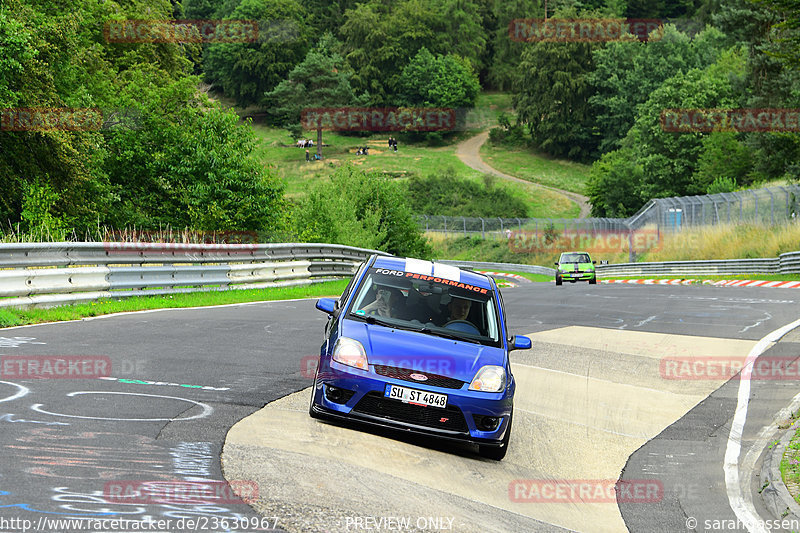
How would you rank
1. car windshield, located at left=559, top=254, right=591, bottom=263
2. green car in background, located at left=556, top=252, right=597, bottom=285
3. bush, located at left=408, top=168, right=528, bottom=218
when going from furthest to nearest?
bush, located at left=408, top=168, right=528, bottom=218, car windshield, located at left=559, top=254, right=591, bottom=263, green car in background, located at left=556, top=252, right=597, bottom=285

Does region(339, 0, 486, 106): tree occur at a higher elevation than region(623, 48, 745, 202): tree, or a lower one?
higher

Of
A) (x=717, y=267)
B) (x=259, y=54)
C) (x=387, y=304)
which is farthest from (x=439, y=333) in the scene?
(x=259, y=54)

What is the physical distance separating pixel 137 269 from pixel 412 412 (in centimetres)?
1123

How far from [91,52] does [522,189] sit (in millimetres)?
77275

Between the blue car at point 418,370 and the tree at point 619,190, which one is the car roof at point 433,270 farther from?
the tree at point 619,190

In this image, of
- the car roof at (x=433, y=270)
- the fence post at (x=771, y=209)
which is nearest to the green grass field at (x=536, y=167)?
the fence post at (x=771, y=209)

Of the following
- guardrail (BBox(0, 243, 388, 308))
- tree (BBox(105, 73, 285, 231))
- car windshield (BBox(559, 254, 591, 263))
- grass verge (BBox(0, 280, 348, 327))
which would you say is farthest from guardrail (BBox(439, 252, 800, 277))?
guardrail (BBox(0, 243, 388, 308))

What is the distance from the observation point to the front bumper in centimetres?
775

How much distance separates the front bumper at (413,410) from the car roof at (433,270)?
1805 mm

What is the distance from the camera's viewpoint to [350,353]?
8.02 metres

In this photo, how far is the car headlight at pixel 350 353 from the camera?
793cm

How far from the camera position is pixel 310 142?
134m

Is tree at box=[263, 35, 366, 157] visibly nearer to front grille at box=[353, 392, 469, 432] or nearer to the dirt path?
the dirt path

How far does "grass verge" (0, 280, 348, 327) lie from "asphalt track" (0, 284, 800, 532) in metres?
0.73
